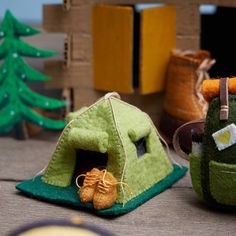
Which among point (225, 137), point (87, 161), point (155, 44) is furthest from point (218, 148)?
point (155, 44)

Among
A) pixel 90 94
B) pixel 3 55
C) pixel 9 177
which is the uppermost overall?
pixel 3 55

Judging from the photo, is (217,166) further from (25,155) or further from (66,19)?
(66,19)

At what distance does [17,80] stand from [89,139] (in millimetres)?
604

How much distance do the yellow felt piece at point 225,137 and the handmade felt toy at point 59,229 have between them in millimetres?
542

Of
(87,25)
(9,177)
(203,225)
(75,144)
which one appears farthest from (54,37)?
(203,225)

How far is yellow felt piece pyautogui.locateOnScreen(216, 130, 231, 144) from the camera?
1130 mm

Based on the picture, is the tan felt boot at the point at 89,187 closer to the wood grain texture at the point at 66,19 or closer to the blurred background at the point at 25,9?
the wood grain texture at the point at 66,19

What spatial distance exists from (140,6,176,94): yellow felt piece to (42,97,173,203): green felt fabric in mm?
398

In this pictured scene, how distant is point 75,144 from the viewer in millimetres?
1225

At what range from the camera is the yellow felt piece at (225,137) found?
113cm

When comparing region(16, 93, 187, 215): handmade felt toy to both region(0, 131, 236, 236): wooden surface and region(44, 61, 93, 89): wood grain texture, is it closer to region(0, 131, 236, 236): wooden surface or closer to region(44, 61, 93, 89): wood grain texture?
region(0, 131, 236, 236): wooden surface

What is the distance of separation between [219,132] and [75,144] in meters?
0.31

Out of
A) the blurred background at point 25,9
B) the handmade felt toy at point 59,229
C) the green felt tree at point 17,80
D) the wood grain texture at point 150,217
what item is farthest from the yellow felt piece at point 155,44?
the handmade felt toy at point 59,229

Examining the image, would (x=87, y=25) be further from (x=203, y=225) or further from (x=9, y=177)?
(x=203, y=225)
